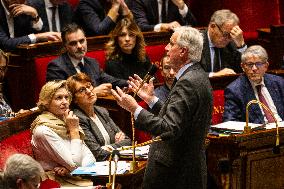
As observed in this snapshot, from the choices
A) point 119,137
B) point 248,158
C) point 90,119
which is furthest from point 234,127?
point 90,119

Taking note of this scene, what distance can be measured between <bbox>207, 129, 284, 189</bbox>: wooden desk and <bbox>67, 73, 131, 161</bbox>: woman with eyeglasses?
→ 0.53m

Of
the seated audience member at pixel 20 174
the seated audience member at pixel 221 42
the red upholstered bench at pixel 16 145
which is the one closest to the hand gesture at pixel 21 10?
the seated audience member at pixel 221 42

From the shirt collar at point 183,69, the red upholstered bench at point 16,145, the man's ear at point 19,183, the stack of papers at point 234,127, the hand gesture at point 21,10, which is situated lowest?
the stack of papers at point 234,127

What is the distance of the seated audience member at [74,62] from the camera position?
484 centimetres

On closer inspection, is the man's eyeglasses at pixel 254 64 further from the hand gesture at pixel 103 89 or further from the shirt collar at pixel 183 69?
the shirt collar at pixel 183 69

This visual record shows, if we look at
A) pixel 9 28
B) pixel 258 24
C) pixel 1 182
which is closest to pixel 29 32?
pixel 9 28

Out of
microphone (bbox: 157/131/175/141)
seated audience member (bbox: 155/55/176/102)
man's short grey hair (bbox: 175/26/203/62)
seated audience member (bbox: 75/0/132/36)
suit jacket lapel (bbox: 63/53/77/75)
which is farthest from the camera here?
seated audience member (bbox: 75/0/132/36)

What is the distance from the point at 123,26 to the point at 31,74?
29.4 inches

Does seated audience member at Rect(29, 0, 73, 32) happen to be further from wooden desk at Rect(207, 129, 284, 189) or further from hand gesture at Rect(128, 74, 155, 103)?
hand gesture at Rect(128, 74, 155, 103)

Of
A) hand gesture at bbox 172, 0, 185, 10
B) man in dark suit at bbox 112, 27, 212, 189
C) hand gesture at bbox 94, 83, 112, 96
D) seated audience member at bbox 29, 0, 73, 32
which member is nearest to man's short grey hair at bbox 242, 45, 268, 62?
hand gesture at bbox 94, 83, 112, 96

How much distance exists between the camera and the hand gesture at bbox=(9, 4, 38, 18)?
17.0ft

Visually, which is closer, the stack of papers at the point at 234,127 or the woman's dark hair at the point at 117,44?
the stack of papers at the point at 234,127

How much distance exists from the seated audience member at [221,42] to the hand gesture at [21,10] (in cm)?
127

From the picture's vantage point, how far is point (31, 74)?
199 inches
